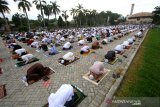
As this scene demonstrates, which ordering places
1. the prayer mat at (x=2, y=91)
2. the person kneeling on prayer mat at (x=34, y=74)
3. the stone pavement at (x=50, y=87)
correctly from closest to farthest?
the stone pavement at (x=50, y=87) → the prayer mat at (x=2, y=91) → the person kneeling on prayer mat at (x=34, y=74)

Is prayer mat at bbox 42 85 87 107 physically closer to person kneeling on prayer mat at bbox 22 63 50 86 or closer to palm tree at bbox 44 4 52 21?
person kneeling on prayer mat at bbox 22 63 50 86

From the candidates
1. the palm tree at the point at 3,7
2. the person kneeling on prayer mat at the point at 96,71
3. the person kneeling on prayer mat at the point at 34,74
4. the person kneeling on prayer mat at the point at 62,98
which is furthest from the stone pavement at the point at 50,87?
the palm tree at the point at 3,7

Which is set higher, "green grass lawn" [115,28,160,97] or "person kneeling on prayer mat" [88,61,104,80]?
"person kneeling on prayer mat" [88,61,104,80]

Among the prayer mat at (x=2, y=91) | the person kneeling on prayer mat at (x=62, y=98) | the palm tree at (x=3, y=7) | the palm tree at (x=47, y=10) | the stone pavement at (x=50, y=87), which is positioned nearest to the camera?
the person kneeling on prayer mat at (x=62, y=98)

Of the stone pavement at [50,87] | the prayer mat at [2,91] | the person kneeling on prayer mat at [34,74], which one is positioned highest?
the person kneeling on prayer mat at [34,74]

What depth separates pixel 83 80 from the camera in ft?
20.3

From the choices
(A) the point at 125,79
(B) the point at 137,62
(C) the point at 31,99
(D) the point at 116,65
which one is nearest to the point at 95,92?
(A) the point at 125,79

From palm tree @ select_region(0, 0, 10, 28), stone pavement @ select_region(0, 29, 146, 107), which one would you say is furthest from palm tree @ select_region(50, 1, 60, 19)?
stone pavement @ select_region(0, 29, 146, 107)

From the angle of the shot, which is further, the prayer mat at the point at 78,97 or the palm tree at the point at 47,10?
the palm tree at the point at 47,10

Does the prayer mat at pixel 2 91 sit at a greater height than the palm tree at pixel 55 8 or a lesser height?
lesser

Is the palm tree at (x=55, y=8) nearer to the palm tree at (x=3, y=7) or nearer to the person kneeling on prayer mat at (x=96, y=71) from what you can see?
the palm tree at (x=3, y=7)

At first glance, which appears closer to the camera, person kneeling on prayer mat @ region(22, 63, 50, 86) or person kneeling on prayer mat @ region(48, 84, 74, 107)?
person kneeling on prayer mat @ region(48, 84, 74, 107)

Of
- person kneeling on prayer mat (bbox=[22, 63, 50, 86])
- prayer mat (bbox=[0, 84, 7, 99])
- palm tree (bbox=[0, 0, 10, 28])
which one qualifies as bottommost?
prayer mat (bbox=[0, 84, 7, 99])

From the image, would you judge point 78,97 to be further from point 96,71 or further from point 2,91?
point 2,91
